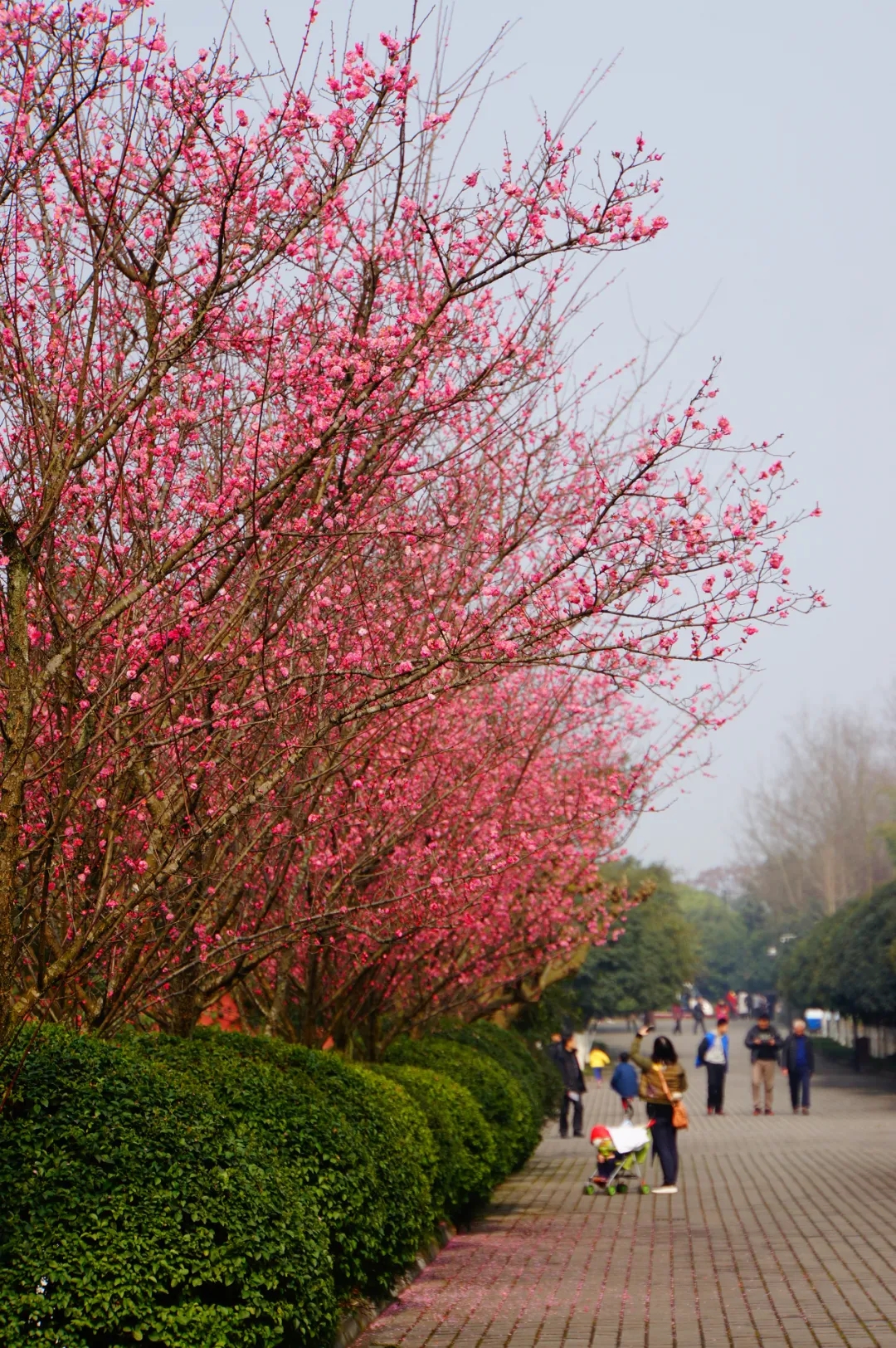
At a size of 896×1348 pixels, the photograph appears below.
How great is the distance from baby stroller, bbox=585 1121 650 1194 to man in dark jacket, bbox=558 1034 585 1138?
8.31m

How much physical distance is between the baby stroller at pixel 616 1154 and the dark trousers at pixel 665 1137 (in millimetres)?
203

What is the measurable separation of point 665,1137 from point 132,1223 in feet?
39.3

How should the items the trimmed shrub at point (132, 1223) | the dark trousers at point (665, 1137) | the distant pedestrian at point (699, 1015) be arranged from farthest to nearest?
the distant pedestrian at point (699, 1015) → the dark trousers at point (665, 1137) → the trimmed shrub at point (132, 1223)

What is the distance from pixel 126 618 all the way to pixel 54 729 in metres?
1.01

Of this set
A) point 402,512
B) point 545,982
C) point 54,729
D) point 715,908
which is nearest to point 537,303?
point 402,512

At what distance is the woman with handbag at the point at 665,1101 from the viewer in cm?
1748

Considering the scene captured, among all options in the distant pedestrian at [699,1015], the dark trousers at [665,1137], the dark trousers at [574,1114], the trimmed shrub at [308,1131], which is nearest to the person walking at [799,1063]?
the dark trousers at [574,1114]

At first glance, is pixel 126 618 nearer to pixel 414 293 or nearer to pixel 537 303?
pixel 414 293

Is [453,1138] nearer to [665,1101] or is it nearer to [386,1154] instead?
[386,1154]

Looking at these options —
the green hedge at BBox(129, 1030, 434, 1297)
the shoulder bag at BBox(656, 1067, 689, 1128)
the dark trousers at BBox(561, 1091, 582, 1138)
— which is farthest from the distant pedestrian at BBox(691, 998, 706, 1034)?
the green hedge at BBox(129, 1030, 434, 1297)

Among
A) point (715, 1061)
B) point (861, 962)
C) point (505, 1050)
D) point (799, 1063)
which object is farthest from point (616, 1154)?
point (861, 962)

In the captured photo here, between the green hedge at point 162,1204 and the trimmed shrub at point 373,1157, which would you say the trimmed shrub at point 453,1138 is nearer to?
the trimmed shrub at point 373,1157

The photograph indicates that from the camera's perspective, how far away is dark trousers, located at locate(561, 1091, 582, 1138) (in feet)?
91.2

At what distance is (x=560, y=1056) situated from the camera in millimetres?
27344
